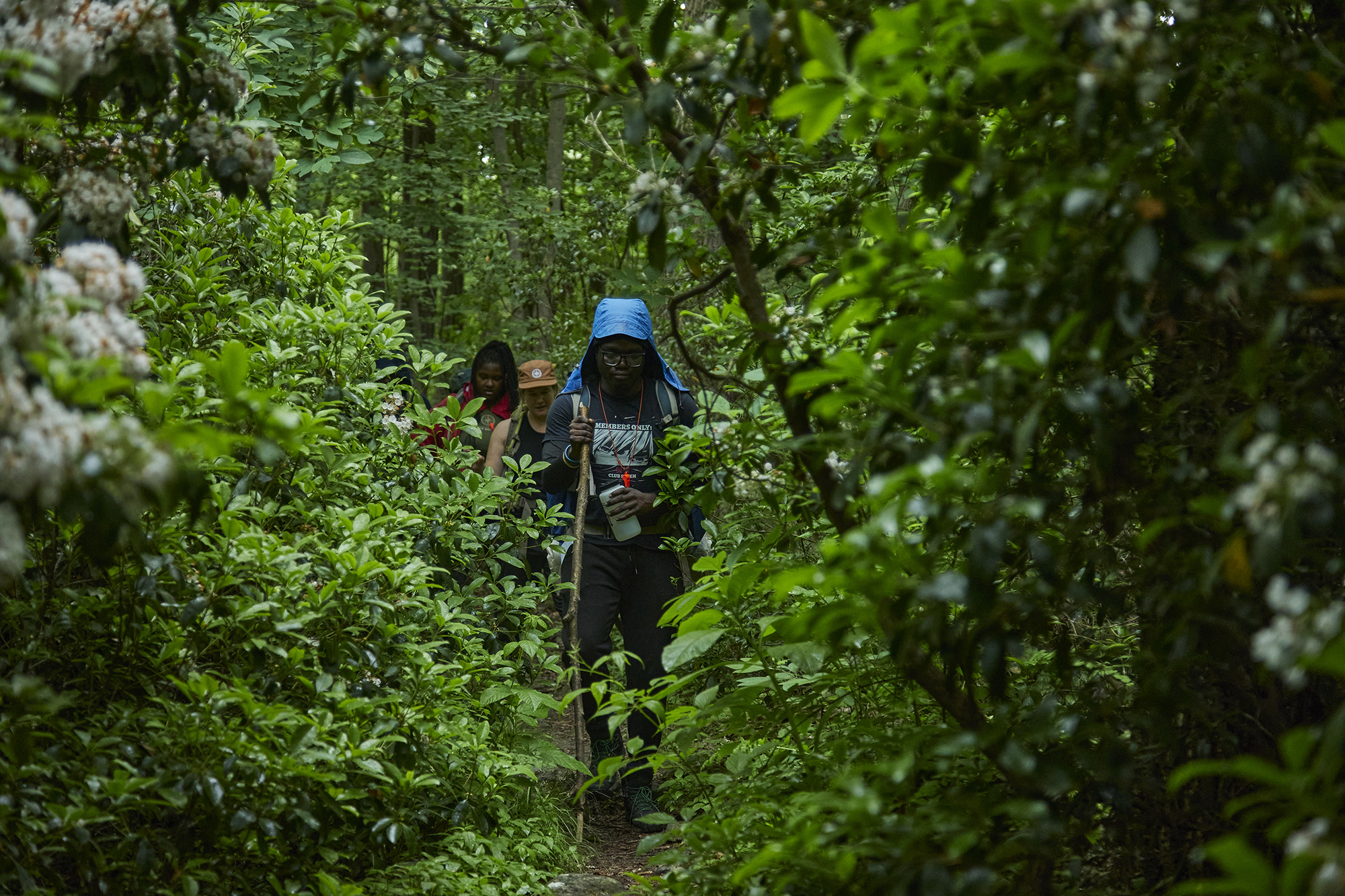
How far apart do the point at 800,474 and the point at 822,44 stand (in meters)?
1.23

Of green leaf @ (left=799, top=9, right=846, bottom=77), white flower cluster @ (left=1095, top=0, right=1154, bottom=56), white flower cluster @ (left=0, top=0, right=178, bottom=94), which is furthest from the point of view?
white flower cluster @ (left=0, top=0, right=178, bottom=94)

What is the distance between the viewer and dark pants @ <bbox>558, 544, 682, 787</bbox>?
5.32m

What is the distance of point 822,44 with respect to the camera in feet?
A: 5.34

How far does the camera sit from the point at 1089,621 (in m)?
3.01

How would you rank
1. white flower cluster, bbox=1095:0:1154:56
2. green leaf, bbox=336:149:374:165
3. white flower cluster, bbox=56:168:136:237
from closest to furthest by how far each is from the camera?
white flower cluster, bbox=1095:0:1154:56
white flower cluster, bbox=56:168:136:237
green leaf, bbox=336:149:374:165

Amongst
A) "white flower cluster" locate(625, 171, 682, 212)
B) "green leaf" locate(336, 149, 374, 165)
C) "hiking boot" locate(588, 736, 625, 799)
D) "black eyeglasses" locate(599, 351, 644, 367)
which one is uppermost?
"green leaf" locate(336, 149, 374, 165)

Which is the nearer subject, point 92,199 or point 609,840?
point 92,199

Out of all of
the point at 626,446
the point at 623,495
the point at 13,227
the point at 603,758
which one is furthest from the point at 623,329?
the point at 13,227

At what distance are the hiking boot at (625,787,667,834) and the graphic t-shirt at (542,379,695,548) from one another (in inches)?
49.0

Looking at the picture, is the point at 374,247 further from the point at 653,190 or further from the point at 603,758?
the point at 653,190

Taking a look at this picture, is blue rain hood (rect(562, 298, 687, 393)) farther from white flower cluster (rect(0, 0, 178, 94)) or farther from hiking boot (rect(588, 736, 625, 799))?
white flower cluster (rect(0, 0, 178, 94))

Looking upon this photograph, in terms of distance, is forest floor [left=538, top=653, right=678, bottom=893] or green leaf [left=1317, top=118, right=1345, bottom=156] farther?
forest floor [left=538, top=653, right=678, bottom=893]

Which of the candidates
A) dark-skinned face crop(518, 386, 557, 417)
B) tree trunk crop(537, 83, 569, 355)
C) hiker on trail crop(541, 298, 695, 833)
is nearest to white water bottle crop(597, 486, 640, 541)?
hiker on trail crop(541, 298, 695, 833)

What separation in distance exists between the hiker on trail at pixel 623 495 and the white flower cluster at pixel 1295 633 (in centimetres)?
405
